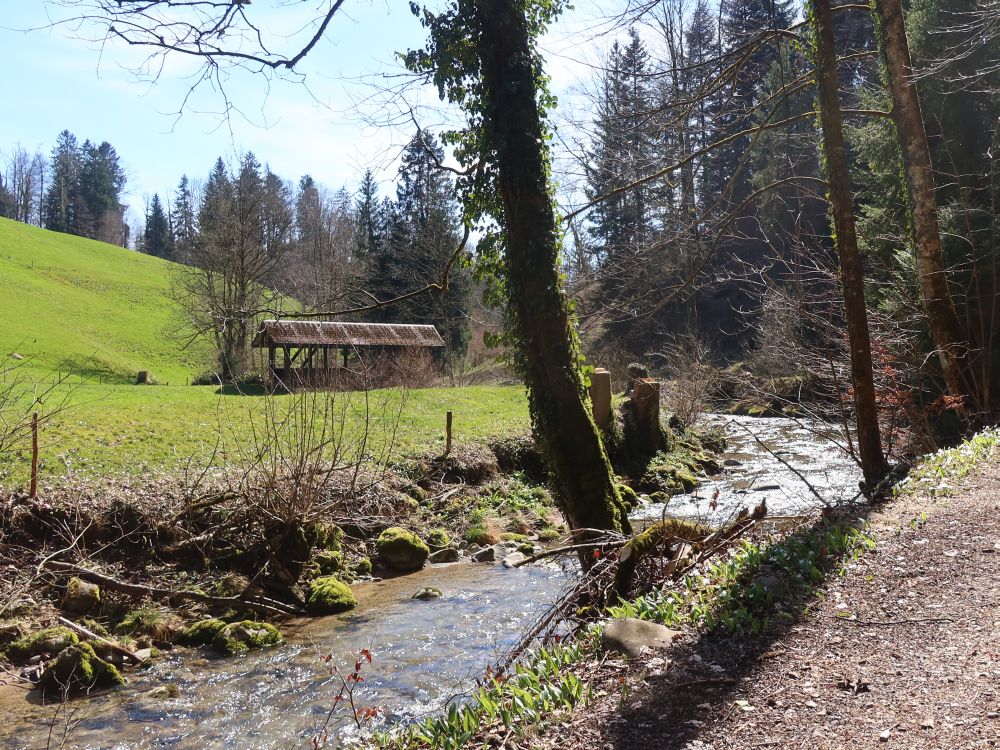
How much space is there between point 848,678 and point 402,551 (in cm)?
779

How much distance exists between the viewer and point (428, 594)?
9.45 m

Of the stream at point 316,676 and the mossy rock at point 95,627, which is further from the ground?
the mossy rock at point 95,627

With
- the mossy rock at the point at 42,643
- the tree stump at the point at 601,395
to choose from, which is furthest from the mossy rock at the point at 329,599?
the tree stump at the point at 601,395

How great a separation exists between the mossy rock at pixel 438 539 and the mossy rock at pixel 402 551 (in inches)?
21.0

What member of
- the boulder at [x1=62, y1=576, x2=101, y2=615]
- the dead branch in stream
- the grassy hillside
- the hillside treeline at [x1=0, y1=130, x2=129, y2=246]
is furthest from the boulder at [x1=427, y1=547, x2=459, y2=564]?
the hillside treeline at [x1=0, y1=130, x2=129, y2=246]

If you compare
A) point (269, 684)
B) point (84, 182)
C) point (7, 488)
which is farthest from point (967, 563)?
point (84, 182)

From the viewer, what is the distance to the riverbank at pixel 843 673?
333 centimetres

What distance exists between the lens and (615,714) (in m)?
3.81

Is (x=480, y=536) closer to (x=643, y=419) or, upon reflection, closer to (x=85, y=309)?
(x=643, y=419)

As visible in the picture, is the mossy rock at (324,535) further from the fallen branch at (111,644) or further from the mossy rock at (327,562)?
the fallen branch at (111,644)

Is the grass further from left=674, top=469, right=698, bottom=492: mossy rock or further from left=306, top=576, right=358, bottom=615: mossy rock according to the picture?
left=674, top=469, right=698, bottom=492: mossy rock

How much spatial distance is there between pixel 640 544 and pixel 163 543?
Result: 681 cm

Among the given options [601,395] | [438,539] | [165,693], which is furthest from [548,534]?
[165,693]

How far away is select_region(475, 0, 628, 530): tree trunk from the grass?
348 cm
